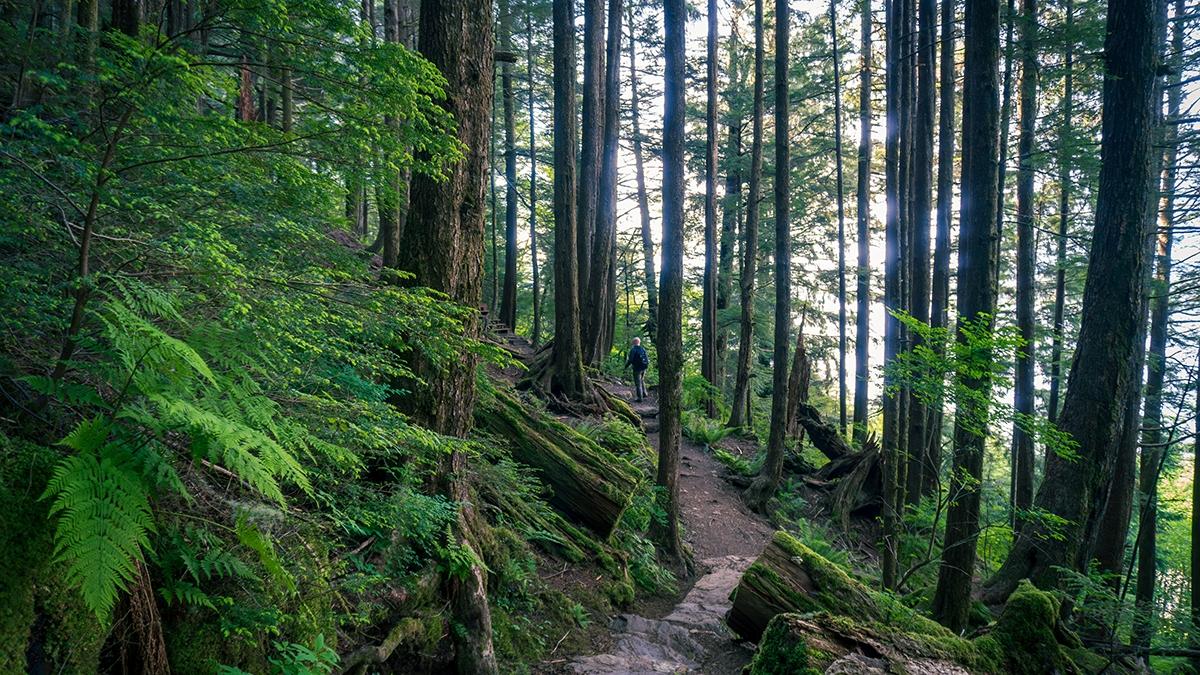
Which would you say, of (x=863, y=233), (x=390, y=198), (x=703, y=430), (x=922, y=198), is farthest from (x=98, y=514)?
(x=863, y=233)

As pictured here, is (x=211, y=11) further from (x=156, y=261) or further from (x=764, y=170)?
(x=764, y=170)

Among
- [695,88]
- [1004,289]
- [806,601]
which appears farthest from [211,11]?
[1004,289]

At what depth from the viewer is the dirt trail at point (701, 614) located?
5410mm

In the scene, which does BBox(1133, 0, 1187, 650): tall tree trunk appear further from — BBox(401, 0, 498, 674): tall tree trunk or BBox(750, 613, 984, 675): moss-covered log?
BBox(401, 0, 498, 674): tall tree trunk

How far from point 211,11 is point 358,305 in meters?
1.52

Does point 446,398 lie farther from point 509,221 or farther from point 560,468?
point 509,221

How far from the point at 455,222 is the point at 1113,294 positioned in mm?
7865

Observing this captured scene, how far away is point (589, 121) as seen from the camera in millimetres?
13086

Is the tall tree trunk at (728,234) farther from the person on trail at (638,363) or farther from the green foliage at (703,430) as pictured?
the person on trail at (638,363)

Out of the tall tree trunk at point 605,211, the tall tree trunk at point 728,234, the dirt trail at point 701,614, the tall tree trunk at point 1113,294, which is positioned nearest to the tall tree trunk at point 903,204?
the dirt trail at point 701,614

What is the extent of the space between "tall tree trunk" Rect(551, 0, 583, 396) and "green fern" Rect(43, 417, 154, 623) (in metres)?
9.47

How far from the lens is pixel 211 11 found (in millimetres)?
2732

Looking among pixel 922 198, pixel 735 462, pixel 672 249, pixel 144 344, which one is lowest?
pixel 735 462

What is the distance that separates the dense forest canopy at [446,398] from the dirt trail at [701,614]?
0.25 feet
